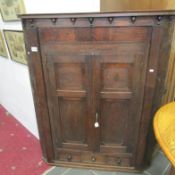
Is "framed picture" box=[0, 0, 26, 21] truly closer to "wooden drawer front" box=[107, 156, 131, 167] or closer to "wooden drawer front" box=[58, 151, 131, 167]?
"wooden drawer front" box=[58, 151, 131, 167]

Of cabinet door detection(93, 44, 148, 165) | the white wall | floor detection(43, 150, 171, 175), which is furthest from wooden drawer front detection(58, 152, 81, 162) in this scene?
the white wall

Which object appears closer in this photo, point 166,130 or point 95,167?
point 166,130

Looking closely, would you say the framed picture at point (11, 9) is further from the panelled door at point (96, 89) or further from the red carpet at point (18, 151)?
the red carpet at point (18, 151)

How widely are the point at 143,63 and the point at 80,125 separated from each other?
72 centimetres

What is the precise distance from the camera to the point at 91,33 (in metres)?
1.15

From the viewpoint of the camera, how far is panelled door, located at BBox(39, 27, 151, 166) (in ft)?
3.85

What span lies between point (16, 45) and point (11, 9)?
1.08 ft

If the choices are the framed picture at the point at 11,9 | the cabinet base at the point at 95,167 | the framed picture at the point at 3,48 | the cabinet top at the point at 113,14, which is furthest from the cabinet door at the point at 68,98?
the framed picture at the point at 3,48

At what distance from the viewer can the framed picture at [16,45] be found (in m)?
1.66

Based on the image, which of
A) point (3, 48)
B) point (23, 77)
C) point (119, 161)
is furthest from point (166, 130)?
point (3, 48)

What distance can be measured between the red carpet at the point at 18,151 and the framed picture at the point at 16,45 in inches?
37.9

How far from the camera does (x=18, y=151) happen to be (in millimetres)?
1980

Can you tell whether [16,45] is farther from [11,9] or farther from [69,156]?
[69,156]

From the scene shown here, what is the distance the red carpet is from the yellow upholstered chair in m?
1.29
